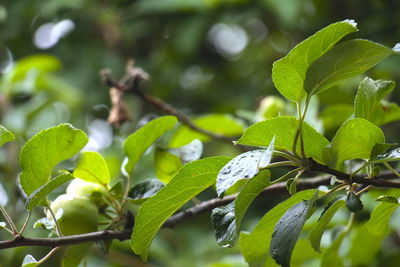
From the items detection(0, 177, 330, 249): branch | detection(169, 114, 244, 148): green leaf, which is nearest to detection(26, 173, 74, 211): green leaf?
detection(0, 177, 330, 249): branch

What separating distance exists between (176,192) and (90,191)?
0.16 metres

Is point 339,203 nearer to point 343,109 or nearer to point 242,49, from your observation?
point 343,109

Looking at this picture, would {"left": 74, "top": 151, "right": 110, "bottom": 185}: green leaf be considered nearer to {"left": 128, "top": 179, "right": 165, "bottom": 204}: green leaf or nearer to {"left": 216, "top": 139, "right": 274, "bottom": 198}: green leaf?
→ {"left": 128, "top": 179, "right": 165, "bottom": 204}: green leaf

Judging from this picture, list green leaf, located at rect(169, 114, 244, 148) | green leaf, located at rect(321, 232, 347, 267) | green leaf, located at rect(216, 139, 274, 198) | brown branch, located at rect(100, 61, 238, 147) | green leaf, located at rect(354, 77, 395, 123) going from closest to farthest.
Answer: green leaf, located at rect(216, 139, 274, 198)
green leaf, located at rect(354, 77, 395, 123)
green leaf, located at rect(321, 232, 347, 267)
brown branch, located at rect(100, 61, 238, 147)
green leaf, located at rect(169, 114, 244, 148)

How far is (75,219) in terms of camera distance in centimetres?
62

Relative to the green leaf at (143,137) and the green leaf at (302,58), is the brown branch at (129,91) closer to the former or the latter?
the green leaf at (143,137)

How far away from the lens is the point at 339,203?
20.3 inches

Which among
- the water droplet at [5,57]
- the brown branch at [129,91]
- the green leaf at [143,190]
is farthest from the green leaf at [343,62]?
the water droplet at [5,57]

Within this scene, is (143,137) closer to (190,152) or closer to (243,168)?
(190,152)

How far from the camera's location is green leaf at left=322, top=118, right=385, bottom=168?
0.50 metres

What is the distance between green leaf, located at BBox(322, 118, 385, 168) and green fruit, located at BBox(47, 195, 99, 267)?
271 mm

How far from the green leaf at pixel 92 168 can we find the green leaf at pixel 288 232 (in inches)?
9.3

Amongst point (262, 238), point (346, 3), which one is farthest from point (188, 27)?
point (262, 238)

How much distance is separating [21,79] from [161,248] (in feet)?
1.97
